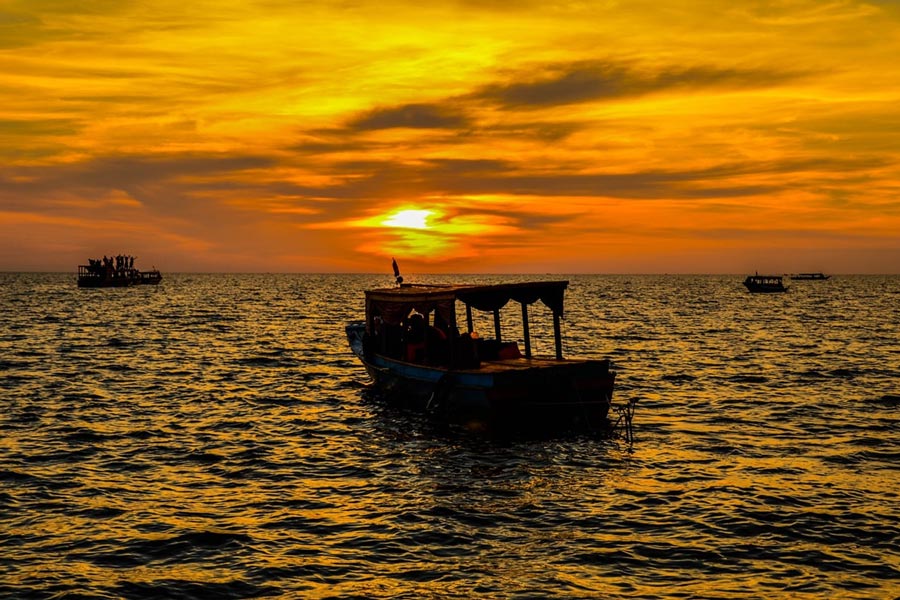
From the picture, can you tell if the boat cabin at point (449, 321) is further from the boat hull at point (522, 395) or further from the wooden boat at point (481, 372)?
the boat hull at point (522, 395)

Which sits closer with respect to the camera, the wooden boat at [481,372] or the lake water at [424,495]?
the lake water at [424,495]

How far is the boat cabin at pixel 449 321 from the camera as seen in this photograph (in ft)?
79.2

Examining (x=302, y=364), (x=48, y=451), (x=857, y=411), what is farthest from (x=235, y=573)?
(x=302, y=364)

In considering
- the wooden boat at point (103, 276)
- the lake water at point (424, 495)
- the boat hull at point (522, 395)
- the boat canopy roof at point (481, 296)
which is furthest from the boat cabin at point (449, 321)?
the wooden boat at point (103, 276)

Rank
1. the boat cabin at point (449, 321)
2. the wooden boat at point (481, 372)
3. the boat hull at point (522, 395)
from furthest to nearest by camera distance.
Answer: the boat cabin at point (449, 321)
the wooden boat at point (481, 372)
the boat hull at point (522, 395)

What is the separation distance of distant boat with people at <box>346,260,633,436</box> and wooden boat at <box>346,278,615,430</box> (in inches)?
1.1

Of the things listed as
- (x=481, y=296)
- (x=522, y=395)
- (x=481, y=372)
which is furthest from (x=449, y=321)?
(x=522, y=395)

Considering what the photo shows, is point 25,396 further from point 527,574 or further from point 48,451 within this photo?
point 527,574

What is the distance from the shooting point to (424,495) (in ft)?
54.5

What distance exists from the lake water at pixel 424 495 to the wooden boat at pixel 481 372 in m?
0.81

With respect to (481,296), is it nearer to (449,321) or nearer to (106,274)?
(449,321)

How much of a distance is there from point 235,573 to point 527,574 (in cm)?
438

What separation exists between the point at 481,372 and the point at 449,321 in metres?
2.70

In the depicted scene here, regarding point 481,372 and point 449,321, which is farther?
point 449,321
